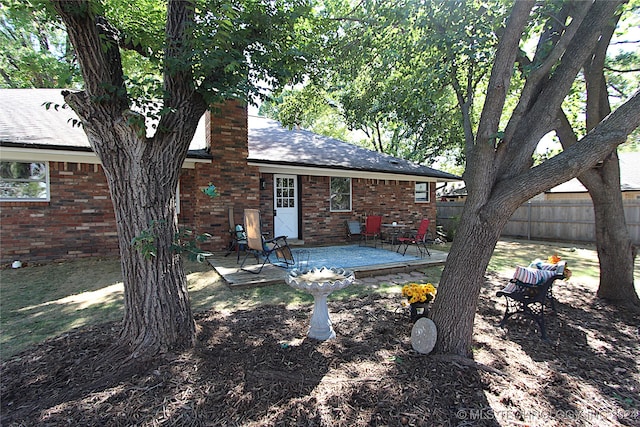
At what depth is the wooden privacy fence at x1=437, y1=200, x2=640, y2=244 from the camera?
11.9 metres

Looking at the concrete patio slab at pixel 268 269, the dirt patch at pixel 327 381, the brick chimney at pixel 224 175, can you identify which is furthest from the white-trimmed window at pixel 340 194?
the dirt patch at pixel 327 381

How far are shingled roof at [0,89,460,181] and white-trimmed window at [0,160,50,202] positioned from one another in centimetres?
79

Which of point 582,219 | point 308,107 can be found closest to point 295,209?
point 308,107

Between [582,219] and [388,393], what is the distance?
1464 centimetres

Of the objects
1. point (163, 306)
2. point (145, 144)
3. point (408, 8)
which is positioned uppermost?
point (408, 8)

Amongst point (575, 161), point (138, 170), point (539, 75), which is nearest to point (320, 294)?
point (138, 170)

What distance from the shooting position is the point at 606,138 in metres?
2.75

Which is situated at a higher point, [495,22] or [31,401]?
[495,22]

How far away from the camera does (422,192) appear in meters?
13.7

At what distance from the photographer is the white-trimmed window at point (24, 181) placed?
7.25 metres

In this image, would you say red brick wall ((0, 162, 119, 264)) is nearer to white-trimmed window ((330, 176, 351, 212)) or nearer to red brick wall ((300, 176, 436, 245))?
red brick wall ((300, 176, 436, 245))

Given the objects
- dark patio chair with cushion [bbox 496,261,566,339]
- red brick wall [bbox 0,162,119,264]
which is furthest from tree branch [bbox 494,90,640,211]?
red brick wall [bbox 0,162,119,264]

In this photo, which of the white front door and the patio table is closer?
the white front door

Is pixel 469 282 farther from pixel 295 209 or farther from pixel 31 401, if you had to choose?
pixel 295 209
